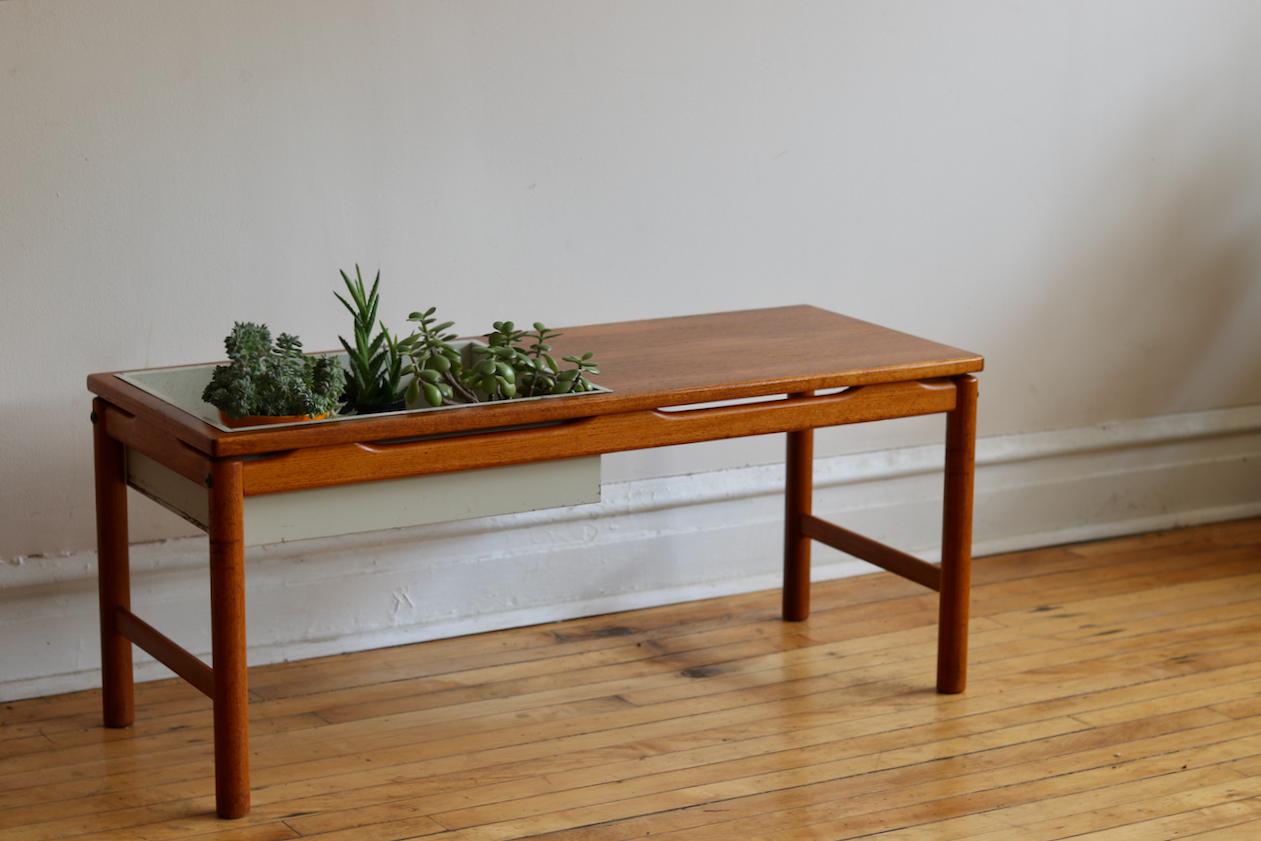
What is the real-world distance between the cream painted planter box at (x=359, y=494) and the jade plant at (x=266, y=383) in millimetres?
45

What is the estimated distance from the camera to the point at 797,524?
11.9 feet

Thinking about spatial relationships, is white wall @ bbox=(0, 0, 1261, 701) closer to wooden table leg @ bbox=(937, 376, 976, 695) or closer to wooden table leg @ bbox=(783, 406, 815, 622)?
wooden table leg @ bbox=(783, 406, 815, 622)

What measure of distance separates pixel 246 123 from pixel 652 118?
2.98 ft

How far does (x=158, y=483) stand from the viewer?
2.82 meters

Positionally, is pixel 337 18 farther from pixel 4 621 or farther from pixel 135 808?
pixel 135 808

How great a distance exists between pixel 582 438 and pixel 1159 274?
7.10 ft

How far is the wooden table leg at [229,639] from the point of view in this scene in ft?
8.33

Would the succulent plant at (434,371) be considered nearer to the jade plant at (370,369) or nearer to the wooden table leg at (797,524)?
the jade plant at (370,369)

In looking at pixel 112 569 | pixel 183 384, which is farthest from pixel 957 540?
pixel 112 569

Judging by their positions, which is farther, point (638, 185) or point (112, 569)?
point (638, 185)

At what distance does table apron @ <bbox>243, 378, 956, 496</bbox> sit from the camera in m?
2.59

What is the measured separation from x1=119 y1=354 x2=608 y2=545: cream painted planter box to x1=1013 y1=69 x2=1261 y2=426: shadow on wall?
1799 millimetres

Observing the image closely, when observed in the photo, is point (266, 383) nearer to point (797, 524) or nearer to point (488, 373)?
point (488, 373)

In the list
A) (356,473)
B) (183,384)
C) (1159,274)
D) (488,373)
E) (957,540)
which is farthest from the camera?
(1159,274)
